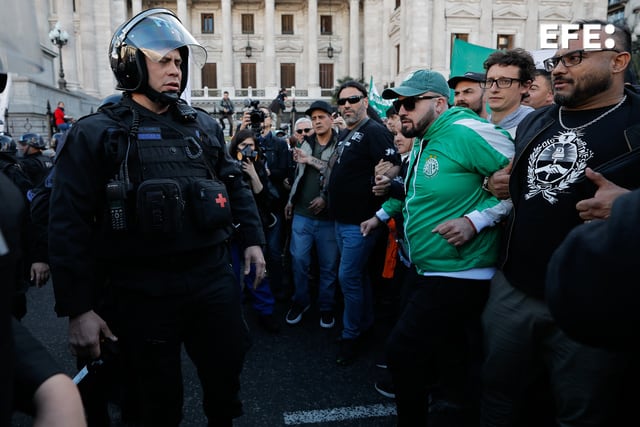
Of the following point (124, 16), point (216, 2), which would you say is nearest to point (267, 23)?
point (216, 2)

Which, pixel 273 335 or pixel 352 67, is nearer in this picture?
pixel 273 335

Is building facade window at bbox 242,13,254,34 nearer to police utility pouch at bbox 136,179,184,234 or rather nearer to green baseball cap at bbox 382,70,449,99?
green baseball cap at bbox 382,70,449,99

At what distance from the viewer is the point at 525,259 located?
2082 millimetres

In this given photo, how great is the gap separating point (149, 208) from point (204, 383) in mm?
903

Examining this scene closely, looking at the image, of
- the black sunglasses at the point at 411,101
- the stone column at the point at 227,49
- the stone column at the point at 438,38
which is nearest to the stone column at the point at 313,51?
the stone column at the point at 227,49

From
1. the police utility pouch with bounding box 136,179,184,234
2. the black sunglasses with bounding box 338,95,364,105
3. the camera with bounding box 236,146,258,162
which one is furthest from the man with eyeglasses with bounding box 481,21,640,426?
the camera with bounding box 236,146,258,162

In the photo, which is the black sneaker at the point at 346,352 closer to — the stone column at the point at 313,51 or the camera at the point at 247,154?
the camera at the point at 247,154

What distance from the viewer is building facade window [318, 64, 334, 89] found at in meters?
44.1

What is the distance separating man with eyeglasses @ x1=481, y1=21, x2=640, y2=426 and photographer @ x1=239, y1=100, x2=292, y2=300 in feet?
10.3

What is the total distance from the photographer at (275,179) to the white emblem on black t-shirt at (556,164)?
330cm

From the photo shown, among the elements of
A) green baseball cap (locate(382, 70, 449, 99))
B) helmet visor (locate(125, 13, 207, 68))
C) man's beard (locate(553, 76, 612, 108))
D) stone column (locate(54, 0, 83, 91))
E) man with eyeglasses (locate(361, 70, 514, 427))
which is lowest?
man with eyeglasses (locate(361, 70, 514, 427))

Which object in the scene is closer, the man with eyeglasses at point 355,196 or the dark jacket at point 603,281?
the dark jacket at point 603,281

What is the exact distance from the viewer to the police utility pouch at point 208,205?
7.00ft

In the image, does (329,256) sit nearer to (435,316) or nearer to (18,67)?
(435,316)
